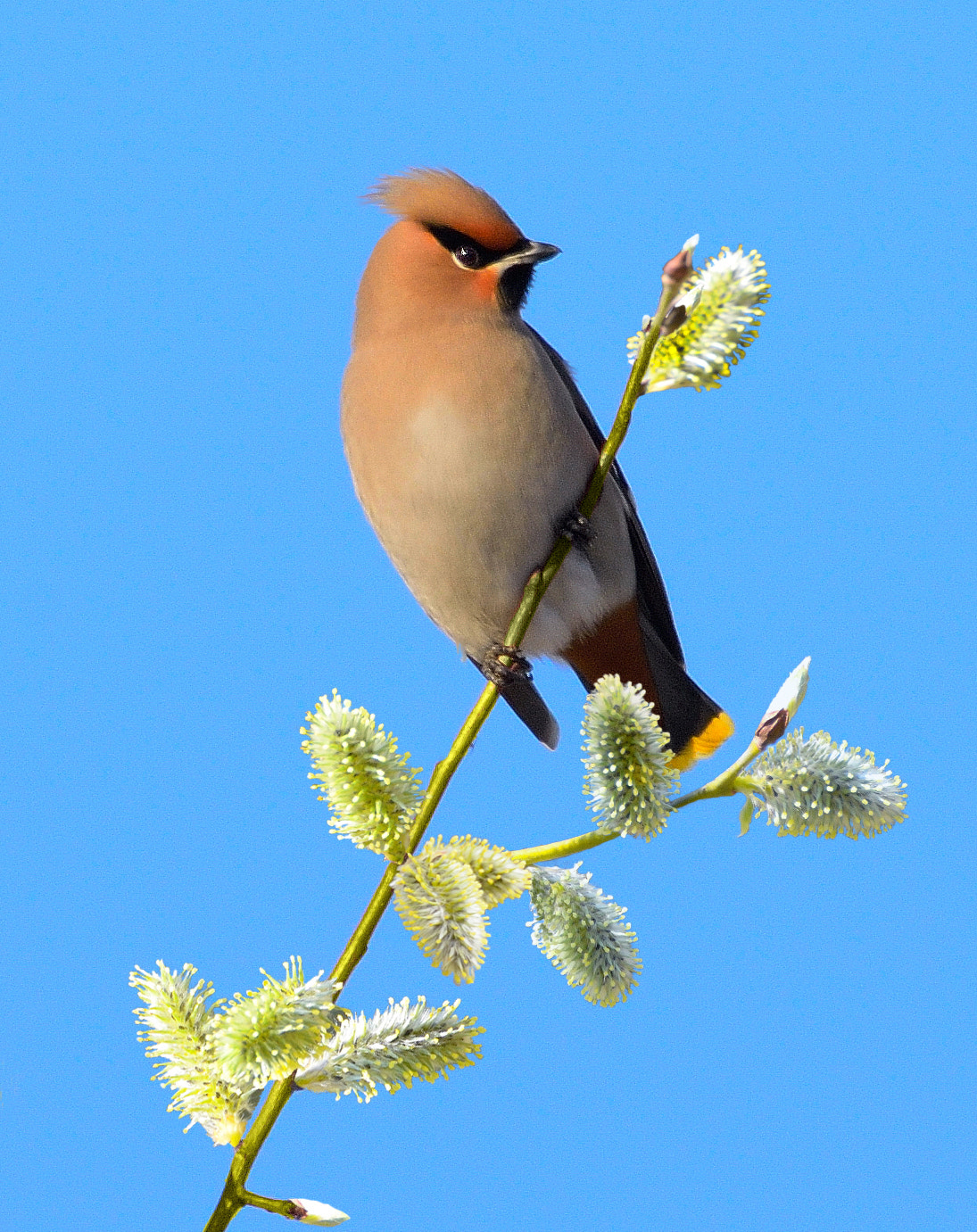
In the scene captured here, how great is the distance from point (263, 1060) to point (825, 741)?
0.67 m

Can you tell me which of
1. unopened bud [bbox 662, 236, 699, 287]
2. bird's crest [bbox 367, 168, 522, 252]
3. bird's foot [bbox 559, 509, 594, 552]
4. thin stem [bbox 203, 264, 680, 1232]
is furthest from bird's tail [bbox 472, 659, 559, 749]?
unopened bud [bbox 662, 236, 699, 287]

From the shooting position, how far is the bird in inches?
88.6

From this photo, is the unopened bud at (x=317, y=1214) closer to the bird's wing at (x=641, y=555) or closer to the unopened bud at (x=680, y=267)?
the unopened bud at (x=680, y=267)

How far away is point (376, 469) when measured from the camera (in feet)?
7.72

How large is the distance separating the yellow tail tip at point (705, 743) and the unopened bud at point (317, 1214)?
1.44 m

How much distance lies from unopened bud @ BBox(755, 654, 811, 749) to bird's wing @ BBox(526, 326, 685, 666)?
115 centimetres

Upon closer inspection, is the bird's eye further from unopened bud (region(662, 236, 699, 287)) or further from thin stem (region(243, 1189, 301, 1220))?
thin stem (region(243, 1189, 301, 1220))

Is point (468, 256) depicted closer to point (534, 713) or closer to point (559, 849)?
point (534, 713)

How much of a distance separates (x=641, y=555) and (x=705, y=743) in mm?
387

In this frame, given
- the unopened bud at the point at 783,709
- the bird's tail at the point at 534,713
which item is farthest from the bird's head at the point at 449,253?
the unopened bud at the point at 783,709

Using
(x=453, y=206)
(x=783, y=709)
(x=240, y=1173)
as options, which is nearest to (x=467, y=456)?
(x=453, y=206)

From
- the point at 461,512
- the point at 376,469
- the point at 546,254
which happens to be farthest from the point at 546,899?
the point at 546,254

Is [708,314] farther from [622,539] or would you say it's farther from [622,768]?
[622,539]

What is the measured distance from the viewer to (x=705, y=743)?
2.61 meters
